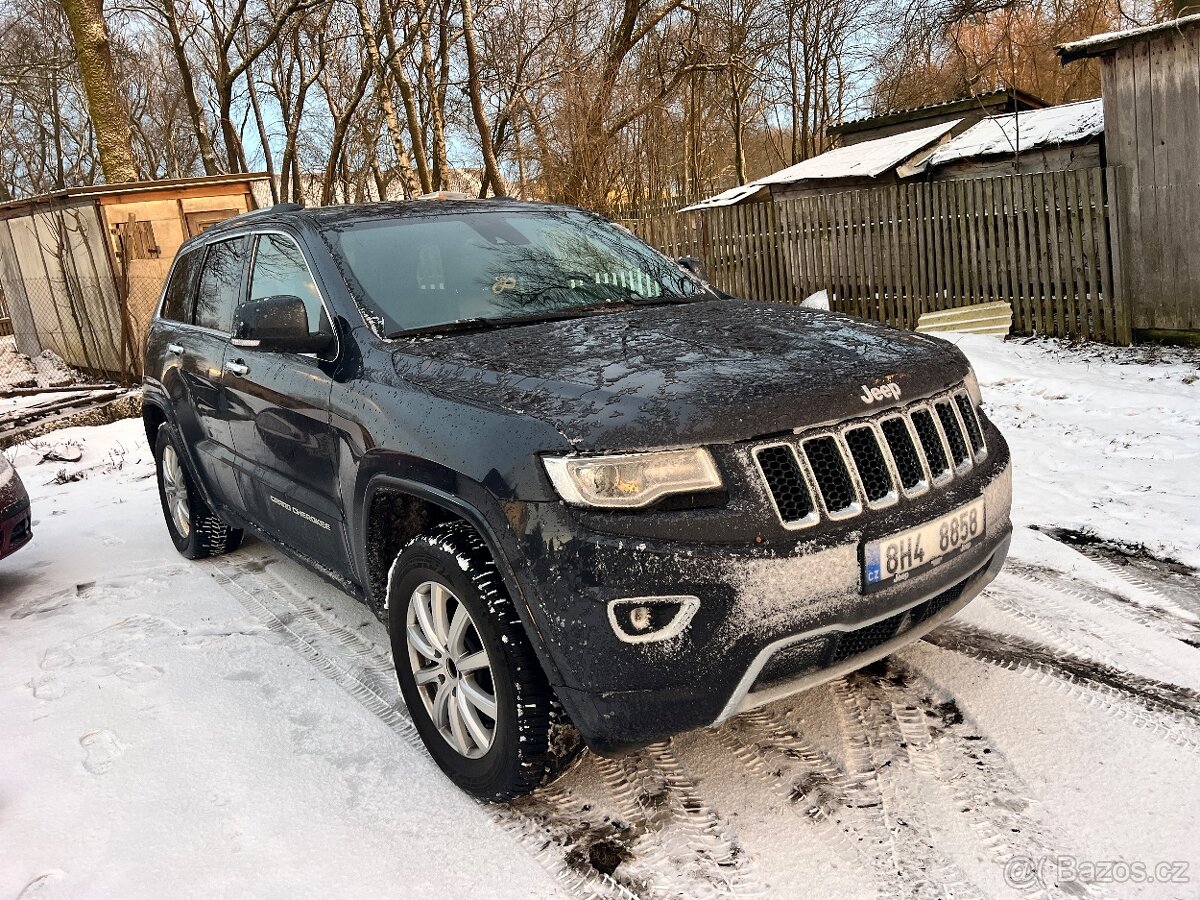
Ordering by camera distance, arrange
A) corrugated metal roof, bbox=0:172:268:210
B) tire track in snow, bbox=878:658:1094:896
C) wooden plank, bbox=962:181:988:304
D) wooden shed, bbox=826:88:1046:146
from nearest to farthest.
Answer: tire track in snow, bbox=878:658:1094:896 → wooden plank, bbox=962:181:988:304 → corrugated metal roof, bbox=0:172:268:210 → wooden shed, bbox=826:88:1046:146

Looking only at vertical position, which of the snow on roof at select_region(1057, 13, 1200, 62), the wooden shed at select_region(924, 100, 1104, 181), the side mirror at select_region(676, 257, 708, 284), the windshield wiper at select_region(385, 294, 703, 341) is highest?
the snow on roof at select_region(1057, 13, 1200, 62)

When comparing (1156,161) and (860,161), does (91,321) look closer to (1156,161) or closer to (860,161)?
(860,161)

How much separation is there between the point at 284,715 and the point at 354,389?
49.3 inches

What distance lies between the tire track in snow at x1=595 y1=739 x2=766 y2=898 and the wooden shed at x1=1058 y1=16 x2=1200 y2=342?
9.10 meters

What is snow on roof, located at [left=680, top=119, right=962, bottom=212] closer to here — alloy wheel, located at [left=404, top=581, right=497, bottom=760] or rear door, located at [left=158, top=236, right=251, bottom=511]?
rear door, located at [left=158, top=236, right=251, bottom=511]

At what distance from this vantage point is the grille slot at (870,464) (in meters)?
2.48

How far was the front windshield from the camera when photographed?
3398mm

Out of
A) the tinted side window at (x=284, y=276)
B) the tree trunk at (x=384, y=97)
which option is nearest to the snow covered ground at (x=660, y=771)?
the tinted side window at (x=284, y=276)

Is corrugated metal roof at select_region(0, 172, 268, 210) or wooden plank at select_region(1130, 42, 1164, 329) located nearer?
wooden plank at select_region(1130, 42, 1164, 329)

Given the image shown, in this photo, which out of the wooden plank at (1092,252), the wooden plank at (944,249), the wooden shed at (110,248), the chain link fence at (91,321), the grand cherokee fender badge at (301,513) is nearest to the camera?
the grand cherokee fender badge at (301,513)

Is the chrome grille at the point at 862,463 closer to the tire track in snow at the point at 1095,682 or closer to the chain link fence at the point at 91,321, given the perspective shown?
the tire track in snow at the point at 1095,682

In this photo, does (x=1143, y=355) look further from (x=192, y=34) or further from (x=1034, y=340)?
(x=192, y=34)

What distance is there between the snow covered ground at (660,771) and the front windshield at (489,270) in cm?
148

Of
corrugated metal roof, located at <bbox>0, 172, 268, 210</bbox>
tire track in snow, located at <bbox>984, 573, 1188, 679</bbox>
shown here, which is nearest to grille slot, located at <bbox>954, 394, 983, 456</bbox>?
tire track in snow, located at <bbox>984, 573, 1188, 679</bbox>
